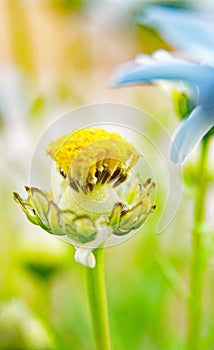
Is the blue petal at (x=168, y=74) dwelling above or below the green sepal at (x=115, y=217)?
above

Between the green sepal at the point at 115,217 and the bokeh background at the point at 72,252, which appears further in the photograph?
the bokeh background at the point at 72,252

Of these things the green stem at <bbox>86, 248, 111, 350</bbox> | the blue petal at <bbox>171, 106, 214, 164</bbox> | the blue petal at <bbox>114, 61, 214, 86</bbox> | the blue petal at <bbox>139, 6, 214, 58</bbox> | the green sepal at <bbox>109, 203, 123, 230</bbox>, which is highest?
the blue petal at <bbox>139, 6, 214, 58</bbox>

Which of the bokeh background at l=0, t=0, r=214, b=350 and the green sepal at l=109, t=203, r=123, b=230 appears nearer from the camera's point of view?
the green sepal at l=109, t=203, r=123, b=230

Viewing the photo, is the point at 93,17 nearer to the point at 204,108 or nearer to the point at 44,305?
the point at 44,305

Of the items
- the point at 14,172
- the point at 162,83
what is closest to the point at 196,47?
the point at 162,83

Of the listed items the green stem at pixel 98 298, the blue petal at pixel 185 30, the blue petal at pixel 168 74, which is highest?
the blue petal at pixel 185 30

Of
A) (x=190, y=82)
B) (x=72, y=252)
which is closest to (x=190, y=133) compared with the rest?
(x=190, y=82)
